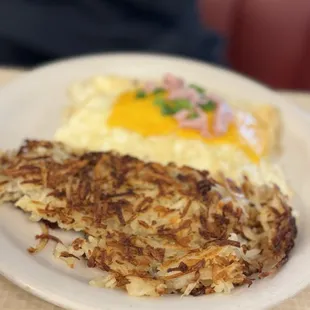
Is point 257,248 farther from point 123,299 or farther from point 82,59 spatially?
point 82,59

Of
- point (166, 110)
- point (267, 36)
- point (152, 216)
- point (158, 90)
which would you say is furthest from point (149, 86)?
point (267, 36)

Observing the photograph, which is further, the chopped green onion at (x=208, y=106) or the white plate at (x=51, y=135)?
the chopped green onion at (x=208, y=106)

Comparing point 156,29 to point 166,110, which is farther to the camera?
point 156,29

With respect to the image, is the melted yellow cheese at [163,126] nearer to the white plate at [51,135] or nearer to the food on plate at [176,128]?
the food on plate at [176,128]

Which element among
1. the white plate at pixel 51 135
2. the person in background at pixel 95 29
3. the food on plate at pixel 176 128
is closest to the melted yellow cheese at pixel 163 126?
the food on plate at pixel 176 128

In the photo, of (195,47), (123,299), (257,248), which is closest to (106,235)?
(123,299)

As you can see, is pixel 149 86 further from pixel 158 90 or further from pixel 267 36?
pixel 267 36
